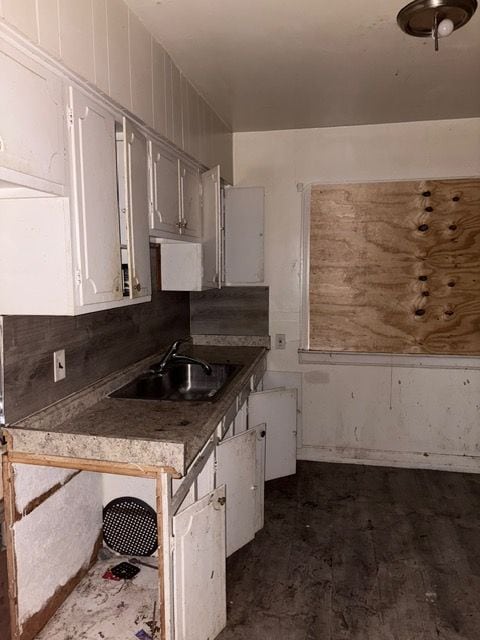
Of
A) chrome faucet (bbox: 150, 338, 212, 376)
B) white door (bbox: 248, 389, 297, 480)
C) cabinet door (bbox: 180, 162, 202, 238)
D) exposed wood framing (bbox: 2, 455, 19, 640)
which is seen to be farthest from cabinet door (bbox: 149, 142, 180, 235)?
white door (bbox: 248, 389, 297, 480)

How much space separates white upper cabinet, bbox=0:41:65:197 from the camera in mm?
1167

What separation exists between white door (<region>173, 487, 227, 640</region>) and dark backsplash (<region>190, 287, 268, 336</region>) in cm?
185

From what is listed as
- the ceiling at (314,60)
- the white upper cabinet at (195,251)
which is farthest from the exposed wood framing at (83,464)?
the ceiling at (314,60)

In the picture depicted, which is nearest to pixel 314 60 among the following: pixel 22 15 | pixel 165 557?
pixel 22 15

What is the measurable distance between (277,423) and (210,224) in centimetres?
137

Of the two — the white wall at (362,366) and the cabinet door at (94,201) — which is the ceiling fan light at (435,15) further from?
the white wall at (362,366)

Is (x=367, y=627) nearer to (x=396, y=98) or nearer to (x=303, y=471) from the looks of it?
(x=303, y=471)

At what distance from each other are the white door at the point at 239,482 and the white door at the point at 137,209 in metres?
0.80

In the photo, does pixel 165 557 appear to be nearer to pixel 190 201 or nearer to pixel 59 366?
pixel 59 366

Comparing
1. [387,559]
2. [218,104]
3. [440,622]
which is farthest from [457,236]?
[440,622]

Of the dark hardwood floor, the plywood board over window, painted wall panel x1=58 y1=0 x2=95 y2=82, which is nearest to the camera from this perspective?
painted wall panel x1=58 y1=0 x2=95 y2=82

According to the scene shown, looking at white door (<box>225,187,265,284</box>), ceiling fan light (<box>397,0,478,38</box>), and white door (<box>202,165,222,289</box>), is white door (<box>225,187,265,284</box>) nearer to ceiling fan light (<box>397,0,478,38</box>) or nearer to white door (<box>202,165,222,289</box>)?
white door (<box>202,165,222,289</box>)

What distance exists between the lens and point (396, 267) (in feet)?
11.1

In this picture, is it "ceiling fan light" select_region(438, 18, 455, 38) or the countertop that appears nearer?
the countertop
